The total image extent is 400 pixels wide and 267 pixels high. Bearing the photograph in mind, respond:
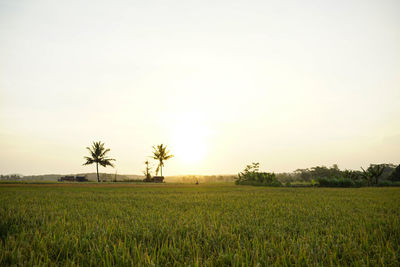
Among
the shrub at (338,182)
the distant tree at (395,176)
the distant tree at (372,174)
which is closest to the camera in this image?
the shrub at (338,182)

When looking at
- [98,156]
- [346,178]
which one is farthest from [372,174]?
[98,156]

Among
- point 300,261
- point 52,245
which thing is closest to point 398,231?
point 300,261

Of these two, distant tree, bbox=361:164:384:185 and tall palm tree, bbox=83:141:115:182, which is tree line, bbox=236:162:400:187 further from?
tall palm tree, bbox=83:141:115:182

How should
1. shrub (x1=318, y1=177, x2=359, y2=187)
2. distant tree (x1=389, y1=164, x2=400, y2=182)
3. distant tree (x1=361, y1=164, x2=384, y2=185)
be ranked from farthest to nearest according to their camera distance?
distant tree (x1=389, y1=164, x2=400, y2=182) < distant tree (x1=361, y1=164, x2=384, y2=185) < shrub (x1=318, y1=177, x2=359, y2=187)

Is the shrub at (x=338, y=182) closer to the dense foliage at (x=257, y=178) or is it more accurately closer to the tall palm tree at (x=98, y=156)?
the dense foliage at (x=257, y=178)

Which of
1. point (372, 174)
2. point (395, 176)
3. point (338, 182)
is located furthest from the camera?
point (395, 176)

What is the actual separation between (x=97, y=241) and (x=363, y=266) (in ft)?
10.3

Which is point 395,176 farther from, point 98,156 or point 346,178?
point 98,156

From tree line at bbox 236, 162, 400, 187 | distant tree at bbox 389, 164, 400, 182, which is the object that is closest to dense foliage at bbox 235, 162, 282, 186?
tree line at bbox 236, 162, 400, 187

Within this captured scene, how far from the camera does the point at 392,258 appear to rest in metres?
2.36

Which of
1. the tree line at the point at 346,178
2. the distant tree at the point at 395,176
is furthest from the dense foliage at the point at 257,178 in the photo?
the distant tree at the point at 395,176

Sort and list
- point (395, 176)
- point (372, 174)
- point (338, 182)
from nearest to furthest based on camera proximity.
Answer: point (338, 182), point (372, 174), point (395, 176)

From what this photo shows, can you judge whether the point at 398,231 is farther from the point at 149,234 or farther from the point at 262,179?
the point at 262,179

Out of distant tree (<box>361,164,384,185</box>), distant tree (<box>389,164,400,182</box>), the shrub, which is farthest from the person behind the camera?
distant tree (<box>389,164,400,182</box>)
